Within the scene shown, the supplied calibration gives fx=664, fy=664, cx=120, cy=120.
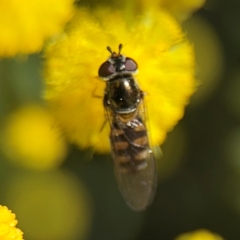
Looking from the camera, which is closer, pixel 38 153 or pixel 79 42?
pixel 79 42

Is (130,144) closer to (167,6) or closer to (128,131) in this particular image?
(128,131)

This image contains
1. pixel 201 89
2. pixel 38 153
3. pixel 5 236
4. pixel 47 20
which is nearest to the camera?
pixel 5 236

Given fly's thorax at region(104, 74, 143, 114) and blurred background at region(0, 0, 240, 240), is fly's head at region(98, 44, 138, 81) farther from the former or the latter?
blurred background at region(0, 0, 240, 240)

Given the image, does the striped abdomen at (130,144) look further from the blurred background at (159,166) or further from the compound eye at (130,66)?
the blurred background at (159,166)

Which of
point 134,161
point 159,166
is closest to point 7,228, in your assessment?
point 134,161

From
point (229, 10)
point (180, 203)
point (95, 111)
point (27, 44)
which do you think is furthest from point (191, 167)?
point (27, 44)

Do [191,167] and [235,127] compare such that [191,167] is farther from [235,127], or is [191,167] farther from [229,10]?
[229,10]
